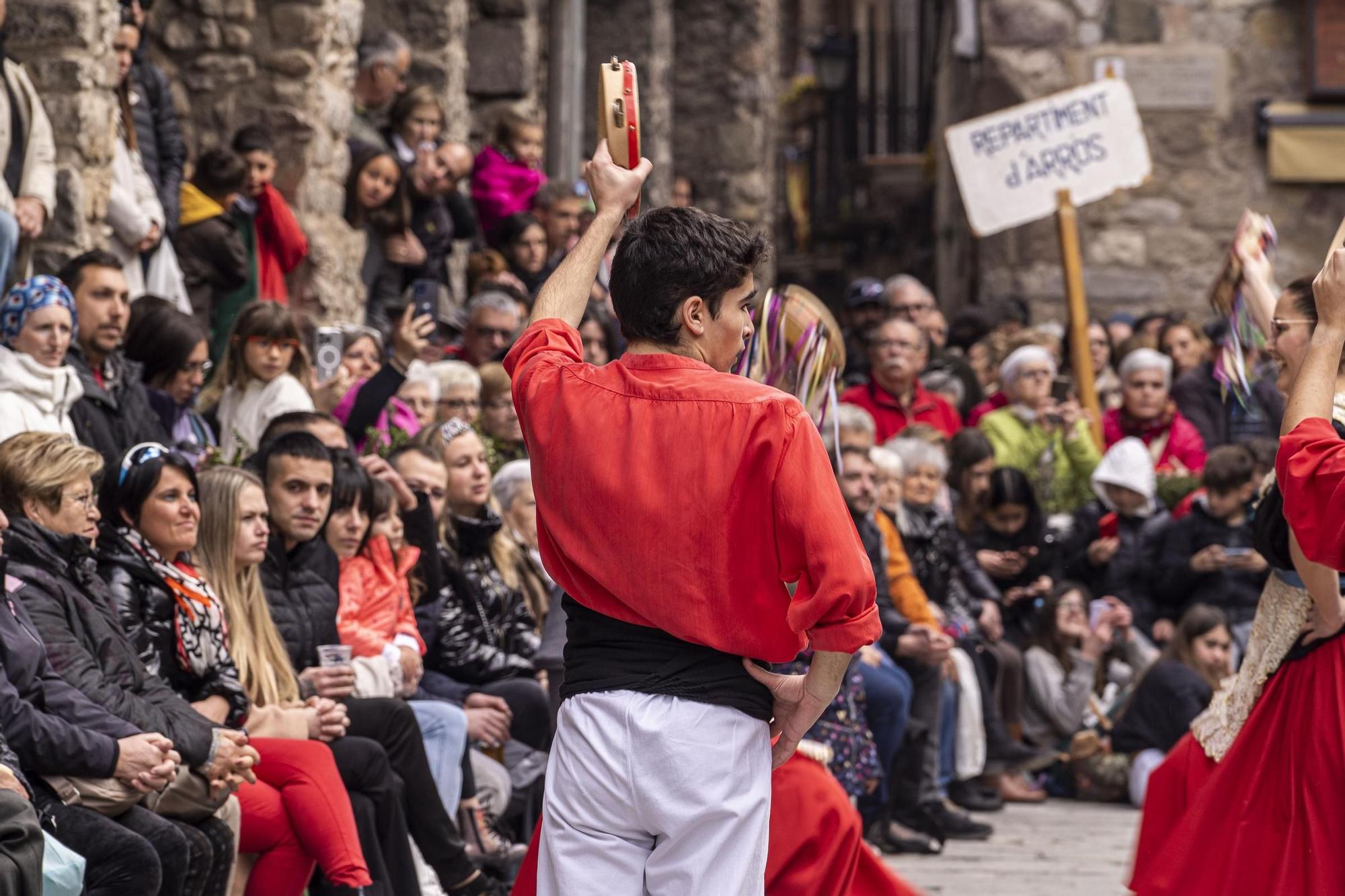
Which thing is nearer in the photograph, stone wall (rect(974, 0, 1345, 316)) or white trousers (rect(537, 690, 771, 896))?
white trousers (rect(537, 690, 771, 896))

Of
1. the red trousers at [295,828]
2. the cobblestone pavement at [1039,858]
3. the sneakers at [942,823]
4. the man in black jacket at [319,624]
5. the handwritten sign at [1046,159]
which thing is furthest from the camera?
the handwritten sign at [1046,159]

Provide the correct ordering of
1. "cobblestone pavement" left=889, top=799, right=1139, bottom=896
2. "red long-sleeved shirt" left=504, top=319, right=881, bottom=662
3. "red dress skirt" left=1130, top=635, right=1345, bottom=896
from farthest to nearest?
"cobblestone pavement" left=889, top=799, right=1139, bottom=896, "red dress skirt" left=1130, top=635, right=1345, bottom=896, "red long-sleeved shirt" left=504, top=319, right=881, bottom=662

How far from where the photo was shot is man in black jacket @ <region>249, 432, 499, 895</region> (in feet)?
19.4

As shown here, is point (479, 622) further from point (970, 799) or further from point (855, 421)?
point (970, 799)

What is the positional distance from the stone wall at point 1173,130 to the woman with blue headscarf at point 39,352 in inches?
388

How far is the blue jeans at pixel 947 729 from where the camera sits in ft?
27.5

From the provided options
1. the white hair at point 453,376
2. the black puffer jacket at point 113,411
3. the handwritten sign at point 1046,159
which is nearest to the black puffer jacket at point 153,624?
the black puffer jacket at point 113,411

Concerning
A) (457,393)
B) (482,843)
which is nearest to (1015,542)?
(457,393)

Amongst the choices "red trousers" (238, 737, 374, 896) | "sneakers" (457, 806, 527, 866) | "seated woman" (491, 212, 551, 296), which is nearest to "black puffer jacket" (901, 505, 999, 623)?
"sneakers" (457, 806, 527, 866)

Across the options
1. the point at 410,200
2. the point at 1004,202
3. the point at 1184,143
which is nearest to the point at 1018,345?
the point at 1004,202

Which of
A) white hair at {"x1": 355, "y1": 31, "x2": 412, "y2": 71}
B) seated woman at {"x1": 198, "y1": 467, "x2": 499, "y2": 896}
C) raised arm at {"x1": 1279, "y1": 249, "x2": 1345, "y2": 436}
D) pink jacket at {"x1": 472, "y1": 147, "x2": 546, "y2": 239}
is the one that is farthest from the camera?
pink jacket at {"x1": 472, "y1": 147, "x2": 546, "y2": 239}

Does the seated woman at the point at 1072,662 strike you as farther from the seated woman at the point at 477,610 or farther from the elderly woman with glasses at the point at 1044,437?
the seated woman at the point at 477,610

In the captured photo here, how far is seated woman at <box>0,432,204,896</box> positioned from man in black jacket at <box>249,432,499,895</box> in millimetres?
1010

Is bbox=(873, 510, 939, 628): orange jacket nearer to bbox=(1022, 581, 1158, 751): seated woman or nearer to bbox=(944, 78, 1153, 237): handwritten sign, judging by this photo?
bbox=(1022, 581, 1158, 751): seated woman
